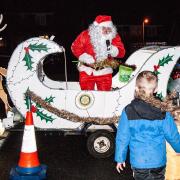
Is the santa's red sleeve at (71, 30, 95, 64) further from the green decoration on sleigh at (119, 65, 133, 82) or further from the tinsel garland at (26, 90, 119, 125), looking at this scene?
the tinsel garland at (26, 90, 119, 125)

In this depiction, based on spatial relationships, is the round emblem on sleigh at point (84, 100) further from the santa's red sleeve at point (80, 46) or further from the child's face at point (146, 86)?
the child's face at point (146, 86)

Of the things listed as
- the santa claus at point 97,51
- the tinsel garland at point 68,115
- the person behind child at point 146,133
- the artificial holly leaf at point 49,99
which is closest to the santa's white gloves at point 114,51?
the santa claus at point 97,51

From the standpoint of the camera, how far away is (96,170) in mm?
5941

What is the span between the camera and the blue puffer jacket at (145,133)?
3.76 m

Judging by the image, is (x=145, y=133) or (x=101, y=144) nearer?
(x=145, y=133)

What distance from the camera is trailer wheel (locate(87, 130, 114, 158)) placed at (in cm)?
634

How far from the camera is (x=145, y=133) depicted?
149 inches

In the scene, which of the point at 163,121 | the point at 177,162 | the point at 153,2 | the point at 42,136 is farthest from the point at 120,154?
the point at 153,2

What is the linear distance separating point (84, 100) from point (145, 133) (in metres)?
2.56

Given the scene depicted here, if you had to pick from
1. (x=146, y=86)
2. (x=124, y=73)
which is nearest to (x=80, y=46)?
(x=124, y=73)

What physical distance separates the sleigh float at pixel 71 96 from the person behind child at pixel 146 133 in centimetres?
242

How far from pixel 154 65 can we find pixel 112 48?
3.59 feet

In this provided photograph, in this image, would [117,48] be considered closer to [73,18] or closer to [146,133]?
[146,133]

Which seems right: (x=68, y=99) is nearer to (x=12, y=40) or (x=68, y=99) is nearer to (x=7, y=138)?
(x=7, y=138)
